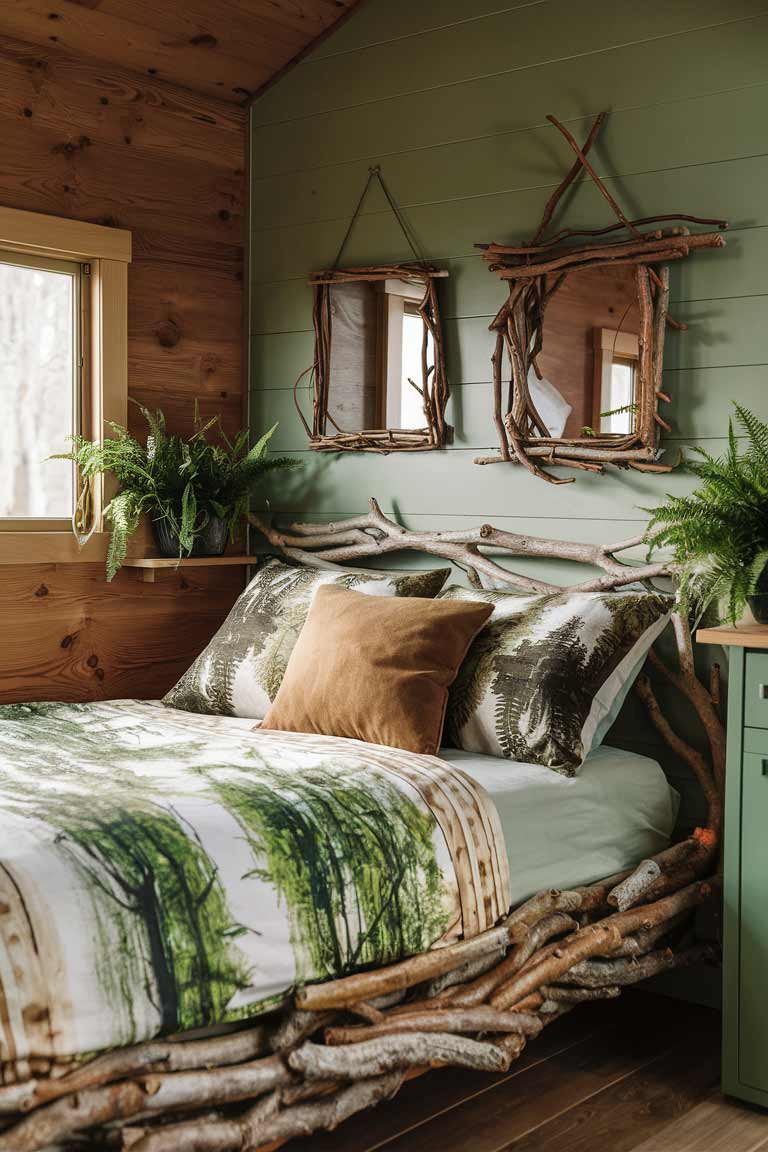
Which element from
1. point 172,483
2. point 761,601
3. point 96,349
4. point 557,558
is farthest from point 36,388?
point 761,601

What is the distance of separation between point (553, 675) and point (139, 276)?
183 cm

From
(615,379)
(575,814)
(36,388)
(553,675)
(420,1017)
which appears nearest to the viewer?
(420,1017)

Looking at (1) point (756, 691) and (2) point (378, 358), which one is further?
(2) point (378, 358)

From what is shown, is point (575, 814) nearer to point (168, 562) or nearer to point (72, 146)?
point (168, 562)

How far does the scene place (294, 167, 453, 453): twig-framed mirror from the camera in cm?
334

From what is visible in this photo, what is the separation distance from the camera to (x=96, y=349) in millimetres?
3436

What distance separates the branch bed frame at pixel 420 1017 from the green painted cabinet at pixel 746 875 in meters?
0.21

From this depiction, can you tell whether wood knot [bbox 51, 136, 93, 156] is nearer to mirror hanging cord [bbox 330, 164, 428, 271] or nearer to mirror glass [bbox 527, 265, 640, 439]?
mirror hanging cord [bbox 330, 164, 428, 271]

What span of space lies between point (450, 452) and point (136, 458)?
0.90m

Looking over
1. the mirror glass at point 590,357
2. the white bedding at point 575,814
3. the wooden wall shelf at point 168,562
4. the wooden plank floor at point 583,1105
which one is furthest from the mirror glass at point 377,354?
the wooden plank floor at point 583,1105

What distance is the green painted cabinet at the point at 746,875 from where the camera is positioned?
238 centimetres

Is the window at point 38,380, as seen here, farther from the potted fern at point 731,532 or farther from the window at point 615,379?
the potted fern at point 731,532

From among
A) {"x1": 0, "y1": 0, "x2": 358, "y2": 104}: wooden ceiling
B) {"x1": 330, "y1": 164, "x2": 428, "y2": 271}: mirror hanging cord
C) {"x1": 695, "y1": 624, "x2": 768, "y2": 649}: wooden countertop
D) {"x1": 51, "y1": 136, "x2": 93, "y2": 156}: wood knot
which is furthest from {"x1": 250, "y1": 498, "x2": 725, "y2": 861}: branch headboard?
{"x1": 0, "y1": 0, "x2": 358, "y2": 104}: wooden ceiling

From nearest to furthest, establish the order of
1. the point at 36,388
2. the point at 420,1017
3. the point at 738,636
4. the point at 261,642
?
the point at 420,1017, the point at 738,636, the point at 261,642, the point at 36,388
